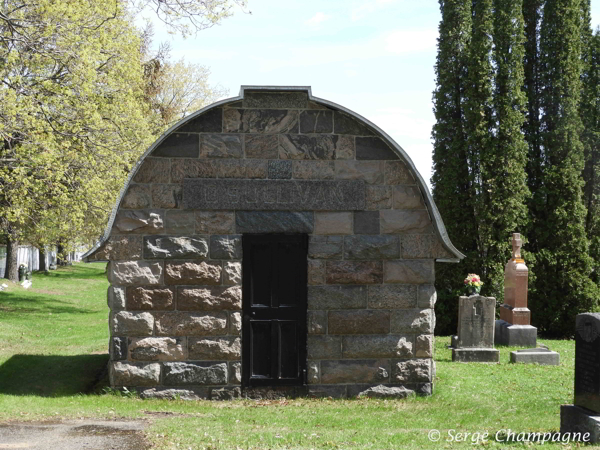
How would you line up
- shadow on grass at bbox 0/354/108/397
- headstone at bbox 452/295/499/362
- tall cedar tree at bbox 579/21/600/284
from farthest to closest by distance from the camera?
tall cedar tree at bbox 579/21/600/284 < headstone at bbox 452/295/499/362 < shadow on grass at bbox 0/354/108/397

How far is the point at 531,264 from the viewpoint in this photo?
2175cm

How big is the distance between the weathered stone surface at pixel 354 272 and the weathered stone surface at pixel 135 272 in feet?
8.23

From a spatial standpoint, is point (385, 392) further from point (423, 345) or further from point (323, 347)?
point (323, 347)

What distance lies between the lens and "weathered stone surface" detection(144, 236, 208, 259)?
1055 centimetres

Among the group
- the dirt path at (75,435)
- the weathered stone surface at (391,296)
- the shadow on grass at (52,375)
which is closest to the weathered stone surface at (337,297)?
the weathered stone surface at (391,296)

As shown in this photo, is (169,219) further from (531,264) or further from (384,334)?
(531,264)

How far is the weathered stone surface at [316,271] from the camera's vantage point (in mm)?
10695

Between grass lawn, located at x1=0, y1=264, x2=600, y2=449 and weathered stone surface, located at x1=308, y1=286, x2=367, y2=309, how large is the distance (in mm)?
1388

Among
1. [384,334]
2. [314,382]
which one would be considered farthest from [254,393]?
[384,334]

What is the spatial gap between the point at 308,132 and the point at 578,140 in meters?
14.3

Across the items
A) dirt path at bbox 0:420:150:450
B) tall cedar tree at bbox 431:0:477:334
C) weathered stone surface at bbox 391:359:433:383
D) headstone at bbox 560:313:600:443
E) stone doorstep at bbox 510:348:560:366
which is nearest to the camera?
dirt path at bbox 0:420:150:450

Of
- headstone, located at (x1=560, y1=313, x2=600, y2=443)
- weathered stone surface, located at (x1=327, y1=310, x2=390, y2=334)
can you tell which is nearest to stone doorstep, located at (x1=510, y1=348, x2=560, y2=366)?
weathered stone surface, located at (x1=327, y1=310, x2=390, y2=334)

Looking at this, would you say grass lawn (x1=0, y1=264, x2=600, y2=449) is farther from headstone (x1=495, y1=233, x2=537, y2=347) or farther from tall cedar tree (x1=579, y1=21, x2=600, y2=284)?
tall cedar tree (x1=579, y1=21, x2=600, y2=284)

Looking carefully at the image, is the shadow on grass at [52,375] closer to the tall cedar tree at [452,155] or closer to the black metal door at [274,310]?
the black metal door at [274,310]
